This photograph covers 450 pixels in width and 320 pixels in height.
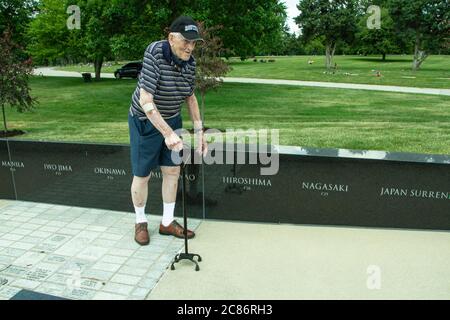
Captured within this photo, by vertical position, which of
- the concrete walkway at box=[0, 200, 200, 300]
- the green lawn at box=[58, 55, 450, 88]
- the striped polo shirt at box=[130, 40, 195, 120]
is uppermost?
the striped polo shirt at box=[130, 40, 195, 120]

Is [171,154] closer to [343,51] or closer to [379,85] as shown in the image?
[379,85]

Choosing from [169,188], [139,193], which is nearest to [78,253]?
A: [139,193]

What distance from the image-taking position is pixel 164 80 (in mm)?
3857

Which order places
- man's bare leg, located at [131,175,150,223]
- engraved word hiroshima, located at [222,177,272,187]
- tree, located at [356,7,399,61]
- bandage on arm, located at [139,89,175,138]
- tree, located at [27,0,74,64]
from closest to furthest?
bandage on arm, located at [139,89,175,138] < man's bare leg, located at [131,175,150,223] < engraved word hiroshima, located at [222,177,272,187] < tree, located at [27,0,74,64] < tree, located at [356,7,399,61]

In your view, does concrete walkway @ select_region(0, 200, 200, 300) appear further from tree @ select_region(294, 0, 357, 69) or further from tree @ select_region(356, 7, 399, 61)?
tree @ select_region(356, 7, 399, 61)

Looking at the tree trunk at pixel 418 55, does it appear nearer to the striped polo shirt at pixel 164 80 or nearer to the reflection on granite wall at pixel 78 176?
the reflection on granite wall at pixel 78 176

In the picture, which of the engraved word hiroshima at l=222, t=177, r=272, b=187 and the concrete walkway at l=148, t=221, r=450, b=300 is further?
the engraved word hiroshima at l=222, t=177, r=272, b=187

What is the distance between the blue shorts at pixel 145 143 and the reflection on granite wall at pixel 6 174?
2544 millimetres

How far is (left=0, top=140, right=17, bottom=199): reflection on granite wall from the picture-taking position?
5.82m

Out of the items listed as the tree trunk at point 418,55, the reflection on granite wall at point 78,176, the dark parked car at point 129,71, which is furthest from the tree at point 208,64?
the tree trunk at point 418,55

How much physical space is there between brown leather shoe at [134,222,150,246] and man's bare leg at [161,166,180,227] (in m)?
0.23

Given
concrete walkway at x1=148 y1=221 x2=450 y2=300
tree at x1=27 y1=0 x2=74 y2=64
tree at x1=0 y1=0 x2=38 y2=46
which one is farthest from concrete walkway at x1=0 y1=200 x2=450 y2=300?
tree at x1=0 y1=0 x2=38 y2=46

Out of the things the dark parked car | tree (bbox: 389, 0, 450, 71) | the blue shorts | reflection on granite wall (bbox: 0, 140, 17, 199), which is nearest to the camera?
the blue shorts

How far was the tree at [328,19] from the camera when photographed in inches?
1673
